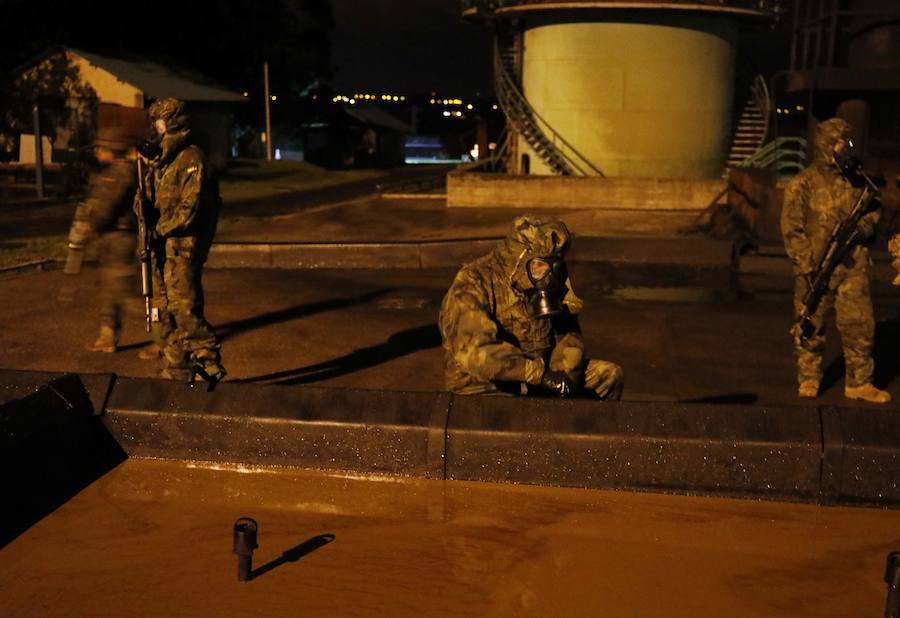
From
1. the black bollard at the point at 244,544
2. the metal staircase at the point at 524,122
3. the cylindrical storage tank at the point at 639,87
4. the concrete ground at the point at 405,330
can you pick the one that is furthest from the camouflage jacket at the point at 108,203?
the cylindrical storage tank at the point at 639,87

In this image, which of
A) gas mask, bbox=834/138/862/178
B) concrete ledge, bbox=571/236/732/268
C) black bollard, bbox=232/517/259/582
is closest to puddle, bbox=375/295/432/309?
concrete ledge, bbox=571/236/732/268

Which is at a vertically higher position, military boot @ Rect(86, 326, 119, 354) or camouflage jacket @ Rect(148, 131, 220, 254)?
camouflage jacket @ Rect(148, 131, 220, 254)

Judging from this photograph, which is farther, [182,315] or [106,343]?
[106,343]

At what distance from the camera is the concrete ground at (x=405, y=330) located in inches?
310

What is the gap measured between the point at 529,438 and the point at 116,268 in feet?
13.4

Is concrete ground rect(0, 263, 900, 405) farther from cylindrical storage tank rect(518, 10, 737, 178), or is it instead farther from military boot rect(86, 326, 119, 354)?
cylindrical storage tank rect(518, 10, 737, 178)

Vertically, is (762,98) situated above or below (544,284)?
above

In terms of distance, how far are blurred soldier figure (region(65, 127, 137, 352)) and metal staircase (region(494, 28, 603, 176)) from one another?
59.8ft

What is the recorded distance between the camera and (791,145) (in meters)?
25.9

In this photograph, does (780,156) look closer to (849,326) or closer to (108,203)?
(849,326)

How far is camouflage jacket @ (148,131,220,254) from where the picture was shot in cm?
667

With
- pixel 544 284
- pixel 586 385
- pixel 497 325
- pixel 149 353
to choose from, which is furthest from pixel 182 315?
pixel 544 284

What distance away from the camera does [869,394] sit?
23.4 feet

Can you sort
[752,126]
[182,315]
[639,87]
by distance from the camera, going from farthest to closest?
[752,126] < [639,87] < [182,315]
